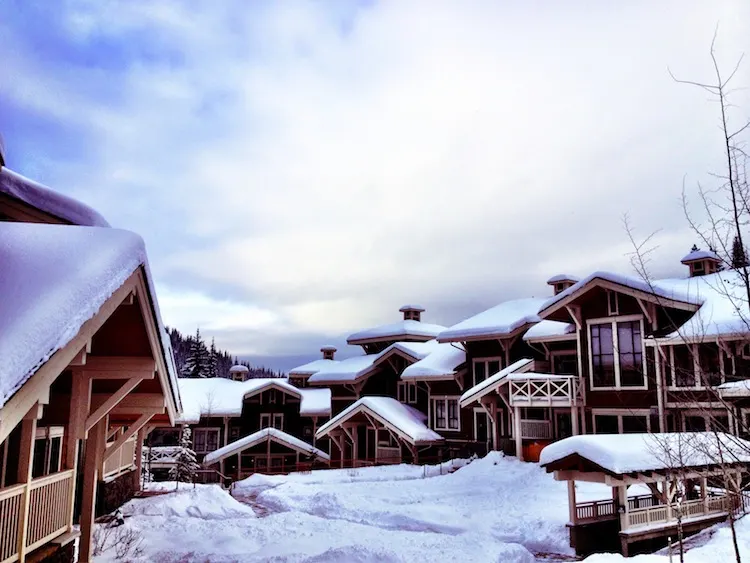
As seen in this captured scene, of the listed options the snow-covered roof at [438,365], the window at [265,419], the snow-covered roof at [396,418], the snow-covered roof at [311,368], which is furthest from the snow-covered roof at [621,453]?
the snow-covered roof at [311,368]

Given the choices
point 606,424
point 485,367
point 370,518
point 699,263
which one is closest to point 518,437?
point 606,424

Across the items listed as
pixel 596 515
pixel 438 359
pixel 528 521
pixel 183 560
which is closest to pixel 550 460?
pixel 596 515

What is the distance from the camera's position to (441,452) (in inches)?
1326

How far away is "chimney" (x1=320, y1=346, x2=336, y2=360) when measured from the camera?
5534 centimetres

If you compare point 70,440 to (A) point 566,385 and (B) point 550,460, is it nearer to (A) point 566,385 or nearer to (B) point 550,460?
(B) point 550,460

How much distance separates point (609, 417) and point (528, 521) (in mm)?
10254

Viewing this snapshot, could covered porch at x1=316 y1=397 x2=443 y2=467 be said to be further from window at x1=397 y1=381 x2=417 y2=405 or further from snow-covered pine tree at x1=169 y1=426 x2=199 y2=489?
snow-covered pine tree at x1=169 y1=426 x2=199 y2=489

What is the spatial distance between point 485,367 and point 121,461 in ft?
63.0

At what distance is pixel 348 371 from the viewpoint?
41.6 m

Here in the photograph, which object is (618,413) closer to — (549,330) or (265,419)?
(549,330)

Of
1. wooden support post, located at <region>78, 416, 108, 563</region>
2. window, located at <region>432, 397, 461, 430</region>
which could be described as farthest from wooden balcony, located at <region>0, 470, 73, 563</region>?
window, located at <region>432, 397, 461, 430</region>

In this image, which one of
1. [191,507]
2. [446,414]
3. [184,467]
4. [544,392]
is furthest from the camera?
[446,414]

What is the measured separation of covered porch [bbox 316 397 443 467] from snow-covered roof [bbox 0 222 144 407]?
28078mm

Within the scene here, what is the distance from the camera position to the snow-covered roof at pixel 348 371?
40625 millimetres
